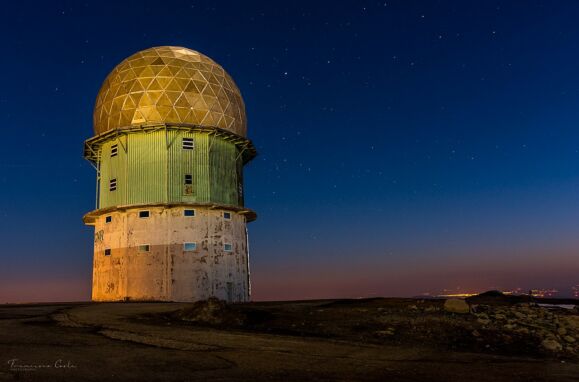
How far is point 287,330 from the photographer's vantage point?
12688 mm

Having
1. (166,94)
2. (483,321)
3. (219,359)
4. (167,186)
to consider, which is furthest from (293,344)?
(166,94)

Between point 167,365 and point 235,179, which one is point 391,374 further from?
point 235,179

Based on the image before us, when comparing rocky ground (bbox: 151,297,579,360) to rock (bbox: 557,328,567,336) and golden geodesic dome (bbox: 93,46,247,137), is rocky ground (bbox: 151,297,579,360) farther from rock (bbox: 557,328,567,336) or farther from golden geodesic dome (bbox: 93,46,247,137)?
golden geodesic dome (bbox: 93,46,247,137)

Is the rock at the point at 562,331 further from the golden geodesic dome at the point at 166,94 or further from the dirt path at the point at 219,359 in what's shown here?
the golden geodesic dome at the point at 166,94

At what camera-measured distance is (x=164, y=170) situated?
25438 mm

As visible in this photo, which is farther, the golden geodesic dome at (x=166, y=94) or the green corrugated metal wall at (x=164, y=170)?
the golden geodesic dome at (x=166, y=94)

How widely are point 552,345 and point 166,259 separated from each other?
1793cm

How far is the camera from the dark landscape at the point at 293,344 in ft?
24.0

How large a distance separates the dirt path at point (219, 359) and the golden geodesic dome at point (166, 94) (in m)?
16.4

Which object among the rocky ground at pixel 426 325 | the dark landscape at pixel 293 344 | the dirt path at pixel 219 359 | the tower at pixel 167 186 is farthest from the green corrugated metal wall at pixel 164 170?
the dirt path at pixel 219 359

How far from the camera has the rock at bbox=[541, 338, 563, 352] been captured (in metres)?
11.4

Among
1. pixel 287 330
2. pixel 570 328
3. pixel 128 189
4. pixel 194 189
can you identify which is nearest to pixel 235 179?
pixel 194 189

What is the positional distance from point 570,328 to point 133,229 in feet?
64.1

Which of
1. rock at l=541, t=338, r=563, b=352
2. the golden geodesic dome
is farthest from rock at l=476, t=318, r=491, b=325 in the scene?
the golden geodesic dome
